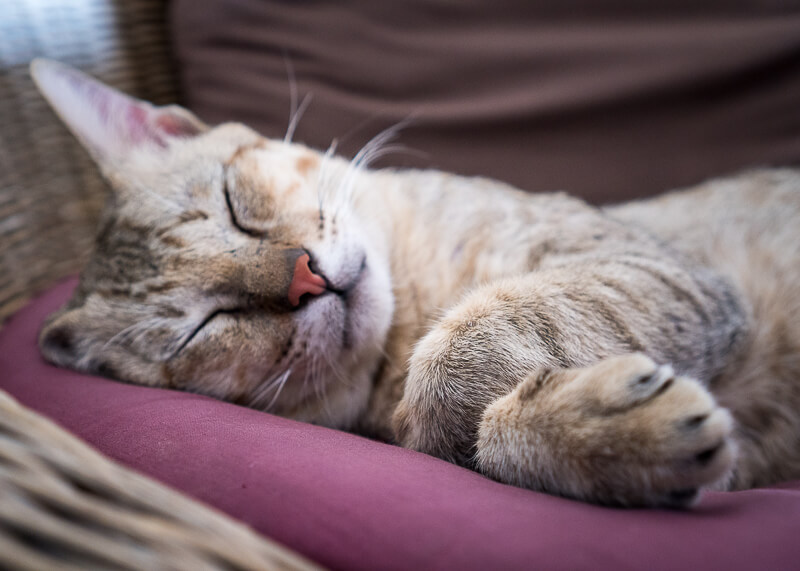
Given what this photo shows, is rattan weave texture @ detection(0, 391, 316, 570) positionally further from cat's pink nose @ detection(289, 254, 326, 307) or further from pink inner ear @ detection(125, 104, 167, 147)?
pink inner ear @ detection(125, 104, 167, 147)

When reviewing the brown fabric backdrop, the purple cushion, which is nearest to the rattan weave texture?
the purple cushion

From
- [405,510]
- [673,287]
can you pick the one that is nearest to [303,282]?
[405,510]

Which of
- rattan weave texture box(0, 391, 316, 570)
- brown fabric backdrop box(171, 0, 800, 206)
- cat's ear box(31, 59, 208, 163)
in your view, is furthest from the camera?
brown fabric backdrop box(171, 0, 800, 206)

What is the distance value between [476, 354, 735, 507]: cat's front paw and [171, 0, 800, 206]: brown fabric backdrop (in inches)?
55.2

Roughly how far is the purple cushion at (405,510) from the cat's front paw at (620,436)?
0.04 metres

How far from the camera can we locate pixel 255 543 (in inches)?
26.0

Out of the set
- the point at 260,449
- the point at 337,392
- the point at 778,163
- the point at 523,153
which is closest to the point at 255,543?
the point at 260,449

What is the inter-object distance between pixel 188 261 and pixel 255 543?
860mm

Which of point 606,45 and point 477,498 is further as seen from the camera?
point 606,45

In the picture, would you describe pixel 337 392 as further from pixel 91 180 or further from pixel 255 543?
pixel 91 180

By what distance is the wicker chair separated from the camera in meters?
0.62

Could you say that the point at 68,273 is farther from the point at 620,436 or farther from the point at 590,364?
the point at 620,436

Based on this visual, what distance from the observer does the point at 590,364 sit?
104 cm

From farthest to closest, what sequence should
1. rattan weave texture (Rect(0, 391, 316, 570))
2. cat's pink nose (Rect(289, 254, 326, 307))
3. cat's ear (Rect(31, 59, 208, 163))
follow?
cat's ear (Rect(31, 59, 208, 163)) < cat's pink nose (Rect(289, 254, 326, 307)) < rattan weave texture (Rect(0, 391, 316, 570))
